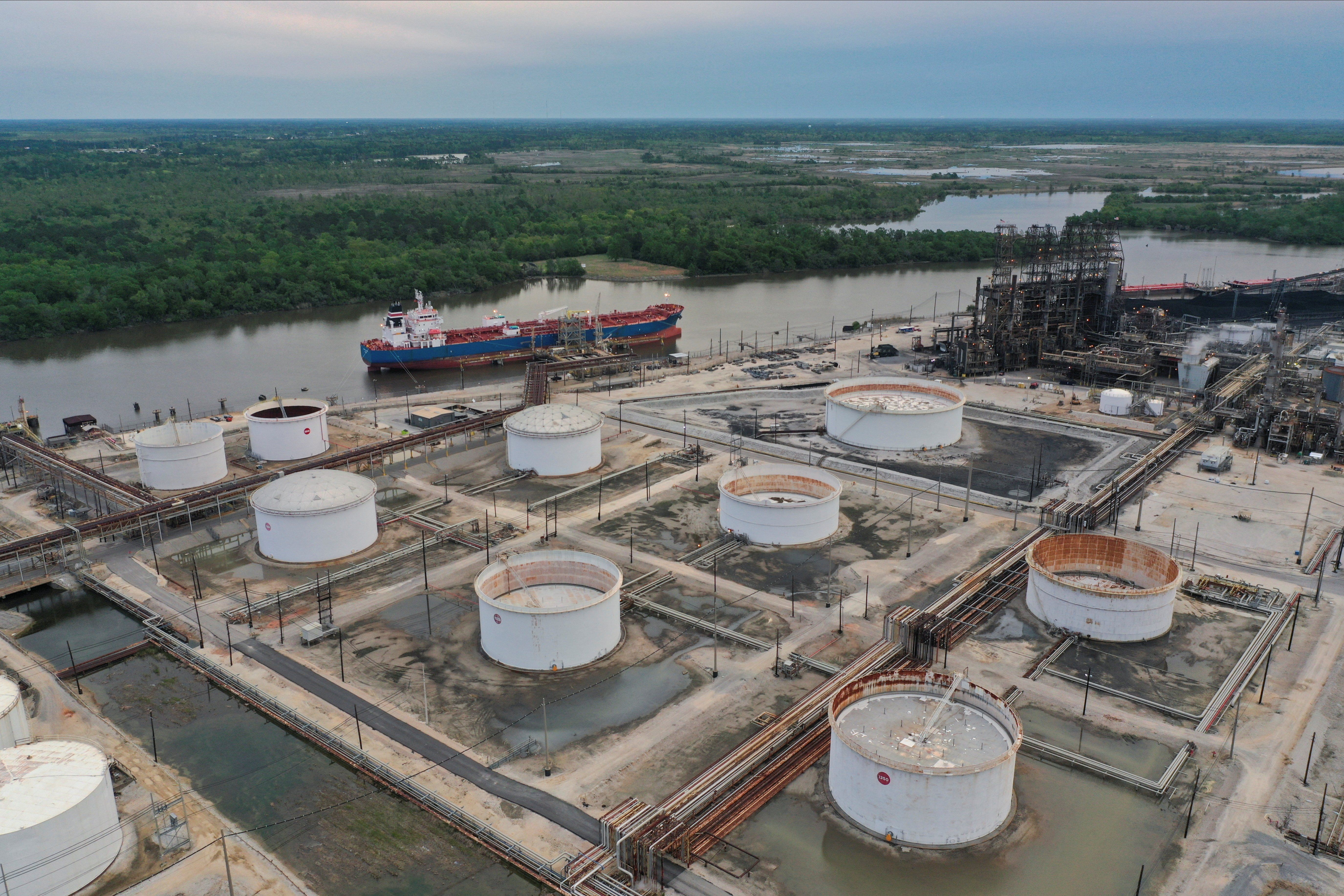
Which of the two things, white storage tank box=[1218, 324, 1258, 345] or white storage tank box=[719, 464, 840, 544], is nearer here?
white storage tank box=[719, 464, 840, 544]

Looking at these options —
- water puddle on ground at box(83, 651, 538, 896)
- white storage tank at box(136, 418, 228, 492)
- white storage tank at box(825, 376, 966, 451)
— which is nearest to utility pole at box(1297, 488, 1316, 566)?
white storage tank at box(825, 376, 966, 451)

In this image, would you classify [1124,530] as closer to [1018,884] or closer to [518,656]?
[1018,884]

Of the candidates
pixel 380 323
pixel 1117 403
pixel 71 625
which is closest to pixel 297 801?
pixel 71 625

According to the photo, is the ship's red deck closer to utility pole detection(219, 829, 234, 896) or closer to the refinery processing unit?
the refinery processing unit

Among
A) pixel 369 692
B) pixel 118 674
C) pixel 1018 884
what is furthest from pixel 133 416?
pixel 1018 884

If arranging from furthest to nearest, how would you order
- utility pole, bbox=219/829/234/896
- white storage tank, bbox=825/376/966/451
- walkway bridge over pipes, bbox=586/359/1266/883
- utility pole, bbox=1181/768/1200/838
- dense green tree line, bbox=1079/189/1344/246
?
dense green tree line, bbox=1079/189/1344/246 < white storage tank, bbox=825/376/966/451 < utility pole, bbox=1181/768/1200/838 < walkway bridge over pipes, bbox=586/359/1266/883 < utility pole, bbox=219/829/234/896
